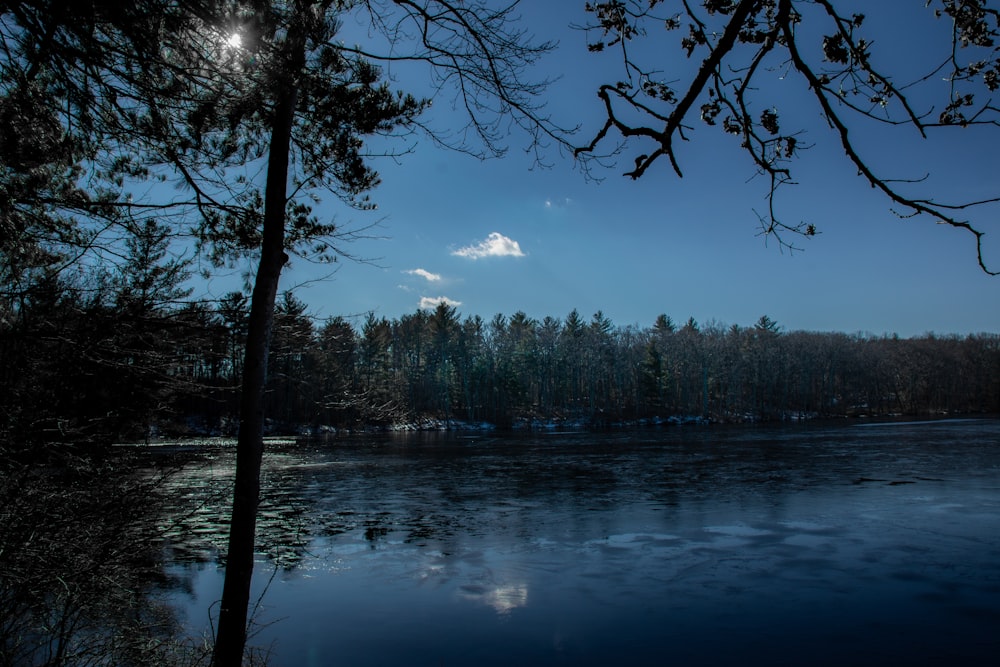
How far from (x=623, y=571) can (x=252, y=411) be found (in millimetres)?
7338

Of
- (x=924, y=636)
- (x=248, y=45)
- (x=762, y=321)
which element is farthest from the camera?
(x=762, y=321)

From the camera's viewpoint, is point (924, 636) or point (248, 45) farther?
point (924, 636)

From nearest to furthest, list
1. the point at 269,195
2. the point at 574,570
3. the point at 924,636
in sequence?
the point at 269,195 < the point at 924,636 < the point at 574,570

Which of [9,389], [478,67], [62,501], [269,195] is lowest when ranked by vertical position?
[62,501]

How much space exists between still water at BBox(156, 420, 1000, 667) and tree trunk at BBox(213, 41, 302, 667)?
0.46m

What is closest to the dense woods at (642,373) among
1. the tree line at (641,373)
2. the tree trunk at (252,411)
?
the tree line at (641,373)

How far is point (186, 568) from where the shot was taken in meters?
11.3

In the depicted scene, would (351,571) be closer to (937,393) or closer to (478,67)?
(478,67)

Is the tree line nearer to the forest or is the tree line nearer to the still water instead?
the forest

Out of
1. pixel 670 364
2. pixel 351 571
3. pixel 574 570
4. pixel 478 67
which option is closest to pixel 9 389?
pixel 478 67

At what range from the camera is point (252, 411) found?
5.84 metres

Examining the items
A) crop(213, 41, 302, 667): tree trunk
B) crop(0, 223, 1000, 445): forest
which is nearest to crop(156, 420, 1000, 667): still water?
crop(213, 41, 302, 667): tree trunk

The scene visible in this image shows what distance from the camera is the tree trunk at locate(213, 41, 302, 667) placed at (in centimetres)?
563

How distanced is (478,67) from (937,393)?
398 feet
